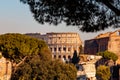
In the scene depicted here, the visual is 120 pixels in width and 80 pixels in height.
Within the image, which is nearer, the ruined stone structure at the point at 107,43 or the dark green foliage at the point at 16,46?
the dark green foliage at the point at 16,46

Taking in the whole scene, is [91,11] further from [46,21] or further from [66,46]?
[66,46]

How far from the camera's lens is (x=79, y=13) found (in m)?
10.1

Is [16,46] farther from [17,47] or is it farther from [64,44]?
[64,44]

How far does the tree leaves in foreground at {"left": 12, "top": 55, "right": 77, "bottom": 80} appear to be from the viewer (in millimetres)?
33188

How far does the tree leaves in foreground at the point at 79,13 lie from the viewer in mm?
9805

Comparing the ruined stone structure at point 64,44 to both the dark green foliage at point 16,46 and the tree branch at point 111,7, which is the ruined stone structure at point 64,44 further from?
the tree branch at point 111,7

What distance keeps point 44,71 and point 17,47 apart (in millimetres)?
4745

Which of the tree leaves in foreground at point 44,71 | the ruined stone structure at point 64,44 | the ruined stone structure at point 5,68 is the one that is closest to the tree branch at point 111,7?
the tree leaves in foreground at point 44,71

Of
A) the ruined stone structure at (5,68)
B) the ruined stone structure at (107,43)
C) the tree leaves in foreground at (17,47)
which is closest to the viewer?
the tree leaves in foreground at (17,47)

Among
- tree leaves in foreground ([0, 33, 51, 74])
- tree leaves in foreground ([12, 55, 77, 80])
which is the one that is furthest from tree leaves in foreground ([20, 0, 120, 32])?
tree leaves in foreground ([0, 33, 51, 74])

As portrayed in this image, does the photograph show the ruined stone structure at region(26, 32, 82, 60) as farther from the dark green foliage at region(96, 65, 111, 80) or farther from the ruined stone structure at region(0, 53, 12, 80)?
the ruined stone structure at region(0, 53, 12, 80)

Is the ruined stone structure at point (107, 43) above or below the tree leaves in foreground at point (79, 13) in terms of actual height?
below

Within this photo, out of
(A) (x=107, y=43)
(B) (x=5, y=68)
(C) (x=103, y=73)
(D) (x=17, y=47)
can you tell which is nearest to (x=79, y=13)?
(D) (x=17, y=47)

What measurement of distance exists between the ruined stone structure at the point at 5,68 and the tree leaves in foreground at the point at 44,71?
3492 mm
